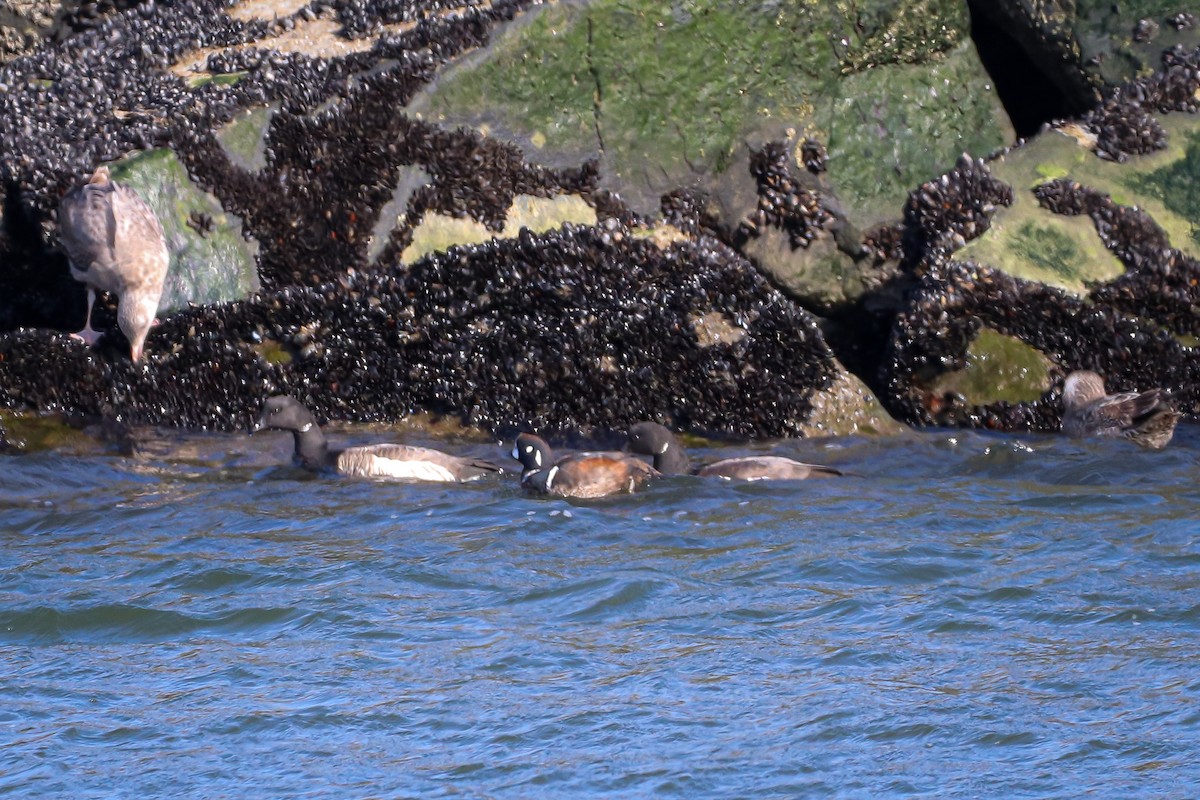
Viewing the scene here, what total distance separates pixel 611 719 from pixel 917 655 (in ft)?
4.37

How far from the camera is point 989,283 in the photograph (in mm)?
10195

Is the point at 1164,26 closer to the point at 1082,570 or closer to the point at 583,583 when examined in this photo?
the point at 1082,570

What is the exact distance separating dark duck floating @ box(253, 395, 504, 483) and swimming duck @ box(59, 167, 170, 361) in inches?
53.3

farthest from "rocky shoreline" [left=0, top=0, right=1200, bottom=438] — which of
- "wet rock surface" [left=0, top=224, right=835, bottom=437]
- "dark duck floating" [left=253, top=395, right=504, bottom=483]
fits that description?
"dark duck floating" [left=253, top=395, right=504, bottom=483]

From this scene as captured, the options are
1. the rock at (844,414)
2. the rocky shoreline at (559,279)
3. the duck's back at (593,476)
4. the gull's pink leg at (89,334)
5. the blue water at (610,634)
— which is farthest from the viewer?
the gull's pink leg at (89,334)

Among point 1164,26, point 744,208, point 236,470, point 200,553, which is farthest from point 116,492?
point 1164,26

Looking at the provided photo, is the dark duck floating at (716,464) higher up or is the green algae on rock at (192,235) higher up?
the green algae on rock at (192,235)

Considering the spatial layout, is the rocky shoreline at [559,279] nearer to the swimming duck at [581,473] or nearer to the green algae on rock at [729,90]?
the green algae on rock at [729,90]

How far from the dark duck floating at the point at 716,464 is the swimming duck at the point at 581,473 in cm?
17

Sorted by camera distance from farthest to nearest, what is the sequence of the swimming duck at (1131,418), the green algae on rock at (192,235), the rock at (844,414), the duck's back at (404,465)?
the green algae on rock at (192,235) < the rock at (844,414) < the swimming duck at (1131,418) < the duck's back at (404,465)

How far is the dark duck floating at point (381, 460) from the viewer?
9000 millimetres

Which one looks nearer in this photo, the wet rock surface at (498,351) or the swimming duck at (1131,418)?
the swimming duck at (1131,418)

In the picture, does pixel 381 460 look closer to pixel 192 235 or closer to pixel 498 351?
pixel 498 351

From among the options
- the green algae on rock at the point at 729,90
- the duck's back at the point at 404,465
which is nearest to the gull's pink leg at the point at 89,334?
the duck's back at the point at 404,465
